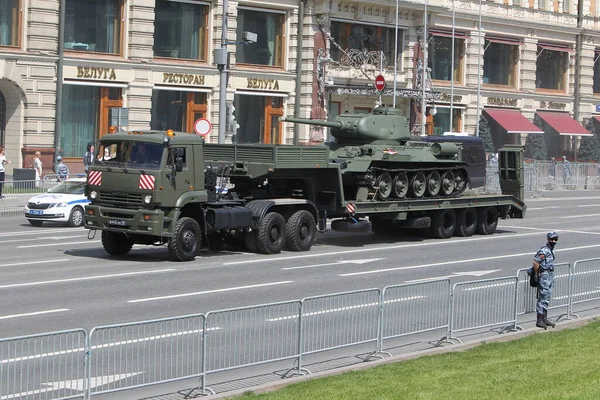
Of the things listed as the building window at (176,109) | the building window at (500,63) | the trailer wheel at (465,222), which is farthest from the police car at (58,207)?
the building window at (500,63)

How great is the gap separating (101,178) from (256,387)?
12.5m

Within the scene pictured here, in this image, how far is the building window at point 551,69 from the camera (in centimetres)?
6794

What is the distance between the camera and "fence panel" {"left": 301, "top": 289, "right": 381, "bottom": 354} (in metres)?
13.7

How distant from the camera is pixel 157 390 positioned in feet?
40.9

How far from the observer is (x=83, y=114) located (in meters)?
45.7

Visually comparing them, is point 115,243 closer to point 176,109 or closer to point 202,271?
point 202,271

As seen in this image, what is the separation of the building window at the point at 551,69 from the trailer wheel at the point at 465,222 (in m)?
37.3

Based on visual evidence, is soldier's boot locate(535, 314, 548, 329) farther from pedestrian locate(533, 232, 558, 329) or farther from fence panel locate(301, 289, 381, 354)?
fence panel locate(301, 289, 381, 354)

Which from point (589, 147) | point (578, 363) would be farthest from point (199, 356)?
point (589, 147)

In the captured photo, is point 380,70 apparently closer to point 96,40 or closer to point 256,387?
point 96,40

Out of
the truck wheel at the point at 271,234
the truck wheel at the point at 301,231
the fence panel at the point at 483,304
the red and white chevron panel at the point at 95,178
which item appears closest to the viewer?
the fence panel at the point at 483,304

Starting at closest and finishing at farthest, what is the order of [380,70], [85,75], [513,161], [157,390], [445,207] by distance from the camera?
1. [157,390]
2. [445,207]
3. [513,161]
4. [85,75]
5. [380,70]

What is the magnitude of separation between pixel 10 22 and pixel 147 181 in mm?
21662

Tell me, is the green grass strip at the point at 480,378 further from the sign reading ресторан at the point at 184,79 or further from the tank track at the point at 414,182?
the sign reading ресторан at the point at 184,79
